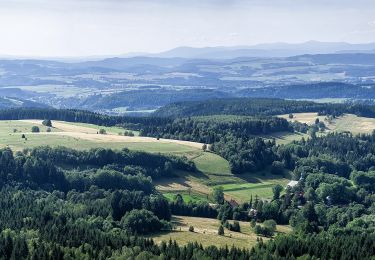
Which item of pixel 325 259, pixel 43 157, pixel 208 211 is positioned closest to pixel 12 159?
pixel 43 157

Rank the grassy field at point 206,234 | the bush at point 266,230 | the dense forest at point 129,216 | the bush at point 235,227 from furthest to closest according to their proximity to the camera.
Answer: the bush at point 235,227 < the bush at point 266,230 < the grassy field at point 206,234 < the dense forest at point 129,216

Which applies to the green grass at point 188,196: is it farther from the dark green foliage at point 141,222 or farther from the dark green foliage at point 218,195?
the dark green foliage at point 141,222

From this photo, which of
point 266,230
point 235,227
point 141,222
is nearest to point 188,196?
point 235,227

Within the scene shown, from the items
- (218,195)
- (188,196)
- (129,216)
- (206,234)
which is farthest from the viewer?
(188,196)

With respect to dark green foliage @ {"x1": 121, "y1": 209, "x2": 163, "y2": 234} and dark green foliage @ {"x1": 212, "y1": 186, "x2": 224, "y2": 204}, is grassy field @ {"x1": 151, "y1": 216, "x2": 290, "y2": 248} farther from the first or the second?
A: dark green foliage @ {"x1": 212, "y1": 186, "x2": 224, "y2": 204}

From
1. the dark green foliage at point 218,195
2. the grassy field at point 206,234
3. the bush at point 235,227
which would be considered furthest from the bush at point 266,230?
the dark green foliage at point 218,195

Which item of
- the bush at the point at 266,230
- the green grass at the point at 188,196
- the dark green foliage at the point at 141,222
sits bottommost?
the green grass at the point at 188,196

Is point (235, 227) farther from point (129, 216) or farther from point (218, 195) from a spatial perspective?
point (218, 195)

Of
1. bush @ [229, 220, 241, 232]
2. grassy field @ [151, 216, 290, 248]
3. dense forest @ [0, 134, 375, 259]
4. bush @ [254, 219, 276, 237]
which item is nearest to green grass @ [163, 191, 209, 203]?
dense forest @ [0, 134, 375, 259]

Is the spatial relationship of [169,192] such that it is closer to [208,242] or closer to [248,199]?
[248,199]
